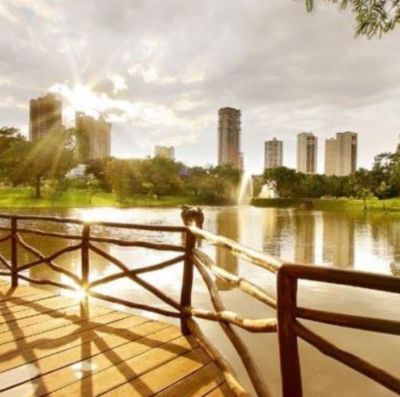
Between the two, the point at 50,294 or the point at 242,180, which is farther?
the point at 242,180

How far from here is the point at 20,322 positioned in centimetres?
518

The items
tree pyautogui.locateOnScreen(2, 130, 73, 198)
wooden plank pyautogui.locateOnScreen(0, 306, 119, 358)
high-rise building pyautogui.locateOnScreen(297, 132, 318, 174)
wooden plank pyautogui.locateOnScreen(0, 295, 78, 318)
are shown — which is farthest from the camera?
high-rise building pyautogui.locateOnScreen(297, 132, 318, 174)

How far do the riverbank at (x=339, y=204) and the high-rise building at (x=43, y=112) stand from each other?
89.3 meters

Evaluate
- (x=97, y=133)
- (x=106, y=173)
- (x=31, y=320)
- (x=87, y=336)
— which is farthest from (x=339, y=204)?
(x=97, y=133)

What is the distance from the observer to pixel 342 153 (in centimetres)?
17838

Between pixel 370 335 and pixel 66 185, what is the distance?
62156 mm

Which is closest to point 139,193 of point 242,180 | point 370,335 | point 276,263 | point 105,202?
point 105,202

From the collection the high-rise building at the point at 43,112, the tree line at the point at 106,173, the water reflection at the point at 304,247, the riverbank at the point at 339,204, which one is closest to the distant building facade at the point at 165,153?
the tree line at the point at 106,173

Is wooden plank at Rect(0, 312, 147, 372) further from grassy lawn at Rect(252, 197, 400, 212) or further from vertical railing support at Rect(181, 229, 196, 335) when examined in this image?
grassy lawn at Rect(252, 197, 400, 212)

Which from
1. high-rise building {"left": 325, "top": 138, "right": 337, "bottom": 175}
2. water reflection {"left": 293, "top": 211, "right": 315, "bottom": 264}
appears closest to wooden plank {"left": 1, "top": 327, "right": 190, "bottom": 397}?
water reflection {"left": 293, "top": 211, "right": 315, "bottom": 264}

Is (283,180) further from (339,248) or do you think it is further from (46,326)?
(46,326)

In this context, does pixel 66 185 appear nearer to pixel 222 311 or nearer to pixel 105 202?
Result: pixel 105 202

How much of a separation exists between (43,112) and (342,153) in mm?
125879

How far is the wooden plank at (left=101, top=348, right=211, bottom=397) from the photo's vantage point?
3.46m
